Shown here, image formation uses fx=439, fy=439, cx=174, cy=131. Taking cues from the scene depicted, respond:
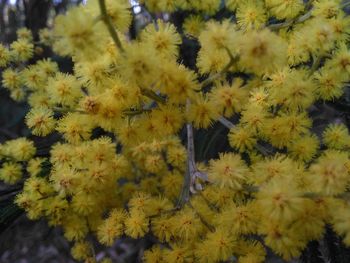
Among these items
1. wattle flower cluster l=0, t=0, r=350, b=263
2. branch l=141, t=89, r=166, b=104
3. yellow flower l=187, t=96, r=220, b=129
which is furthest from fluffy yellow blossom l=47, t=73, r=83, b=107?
yellow flower l=187, t=96, r=220, b=129

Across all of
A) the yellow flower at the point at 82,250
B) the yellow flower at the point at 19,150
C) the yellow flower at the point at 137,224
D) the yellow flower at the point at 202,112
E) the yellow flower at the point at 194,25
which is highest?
the yellow flower at the point at 194,25

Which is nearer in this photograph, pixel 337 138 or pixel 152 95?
pixel 152 95

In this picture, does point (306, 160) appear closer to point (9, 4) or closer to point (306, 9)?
point (306, 9)

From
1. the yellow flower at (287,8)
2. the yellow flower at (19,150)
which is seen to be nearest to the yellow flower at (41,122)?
the yellow flower at (19,150)

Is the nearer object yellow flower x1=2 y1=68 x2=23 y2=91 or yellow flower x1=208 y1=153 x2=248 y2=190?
yellow flower x1=208 y1=153 x2=248 y2=190

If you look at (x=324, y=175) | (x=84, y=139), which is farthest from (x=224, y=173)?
(x=84, y=139)

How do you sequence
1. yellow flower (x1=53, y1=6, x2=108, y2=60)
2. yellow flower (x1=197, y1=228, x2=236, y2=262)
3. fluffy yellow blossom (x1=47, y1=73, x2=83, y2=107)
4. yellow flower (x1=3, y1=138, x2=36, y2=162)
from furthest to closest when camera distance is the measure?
1. yellow flower (x1=3, y1=138, x2=36, y2=162)
2. fluffy yellow blossom (x1=47, y1=73, x2=83, y2=107)
3. yellow flower (x1=197, y1=228, x2=236, y2=262)
4. yellow flower (x1=53, y1=6, x2=108, y2=60)

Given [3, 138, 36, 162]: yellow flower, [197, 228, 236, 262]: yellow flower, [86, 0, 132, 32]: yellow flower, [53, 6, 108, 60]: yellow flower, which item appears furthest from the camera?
[3, 138, 36, 162]: yellow flower

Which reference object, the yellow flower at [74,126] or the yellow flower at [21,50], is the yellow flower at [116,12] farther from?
the yellow flower at [21,50]

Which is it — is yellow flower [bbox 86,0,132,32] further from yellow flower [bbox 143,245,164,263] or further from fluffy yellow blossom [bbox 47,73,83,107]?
yellow flower [bbox 143,245,164,263]

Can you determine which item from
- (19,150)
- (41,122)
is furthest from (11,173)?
(41,122)

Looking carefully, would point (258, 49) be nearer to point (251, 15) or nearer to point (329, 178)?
point (329, 178)

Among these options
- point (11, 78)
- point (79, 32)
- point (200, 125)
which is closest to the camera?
point (79, 32)
